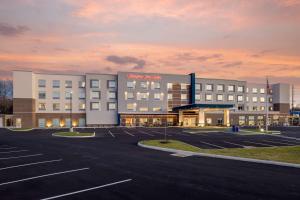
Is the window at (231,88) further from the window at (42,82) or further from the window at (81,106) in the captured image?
the window at (42,82)

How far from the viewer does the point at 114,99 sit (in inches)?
2645

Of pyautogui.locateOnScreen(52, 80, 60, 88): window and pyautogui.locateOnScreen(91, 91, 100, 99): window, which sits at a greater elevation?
pyautogui.locateOnScreen(52, 80, 60, 88): window

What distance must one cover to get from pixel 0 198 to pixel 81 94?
59173 mm

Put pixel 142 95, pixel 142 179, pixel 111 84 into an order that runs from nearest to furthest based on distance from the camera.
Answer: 1. pixel 142 179
2. pixel 111 84
3. pixel 142 95

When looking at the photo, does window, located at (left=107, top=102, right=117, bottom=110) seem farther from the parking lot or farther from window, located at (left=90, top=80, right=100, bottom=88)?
the parking lot

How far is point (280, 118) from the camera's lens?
275 feet

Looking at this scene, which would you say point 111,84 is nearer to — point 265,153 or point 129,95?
point 129,95

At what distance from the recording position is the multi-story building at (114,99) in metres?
60.7

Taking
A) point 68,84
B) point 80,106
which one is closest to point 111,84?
point 80,106

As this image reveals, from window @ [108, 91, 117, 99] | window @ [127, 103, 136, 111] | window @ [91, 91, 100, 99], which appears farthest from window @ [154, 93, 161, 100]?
window @ [91, 91, 100, 99]

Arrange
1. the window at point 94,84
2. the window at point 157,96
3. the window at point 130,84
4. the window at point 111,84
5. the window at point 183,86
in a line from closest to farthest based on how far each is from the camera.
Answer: the window at point 94,84
the window at point 111,84
the window at point 130,84
the window at point 157,96
the window at point 183,86

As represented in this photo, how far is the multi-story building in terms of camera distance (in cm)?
6069

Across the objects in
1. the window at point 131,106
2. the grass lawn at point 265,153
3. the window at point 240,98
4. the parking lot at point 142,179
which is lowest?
the grass lawn at point 265,153

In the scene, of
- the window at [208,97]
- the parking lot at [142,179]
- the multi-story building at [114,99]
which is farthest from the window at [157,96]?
the parking lot at [142,179]
